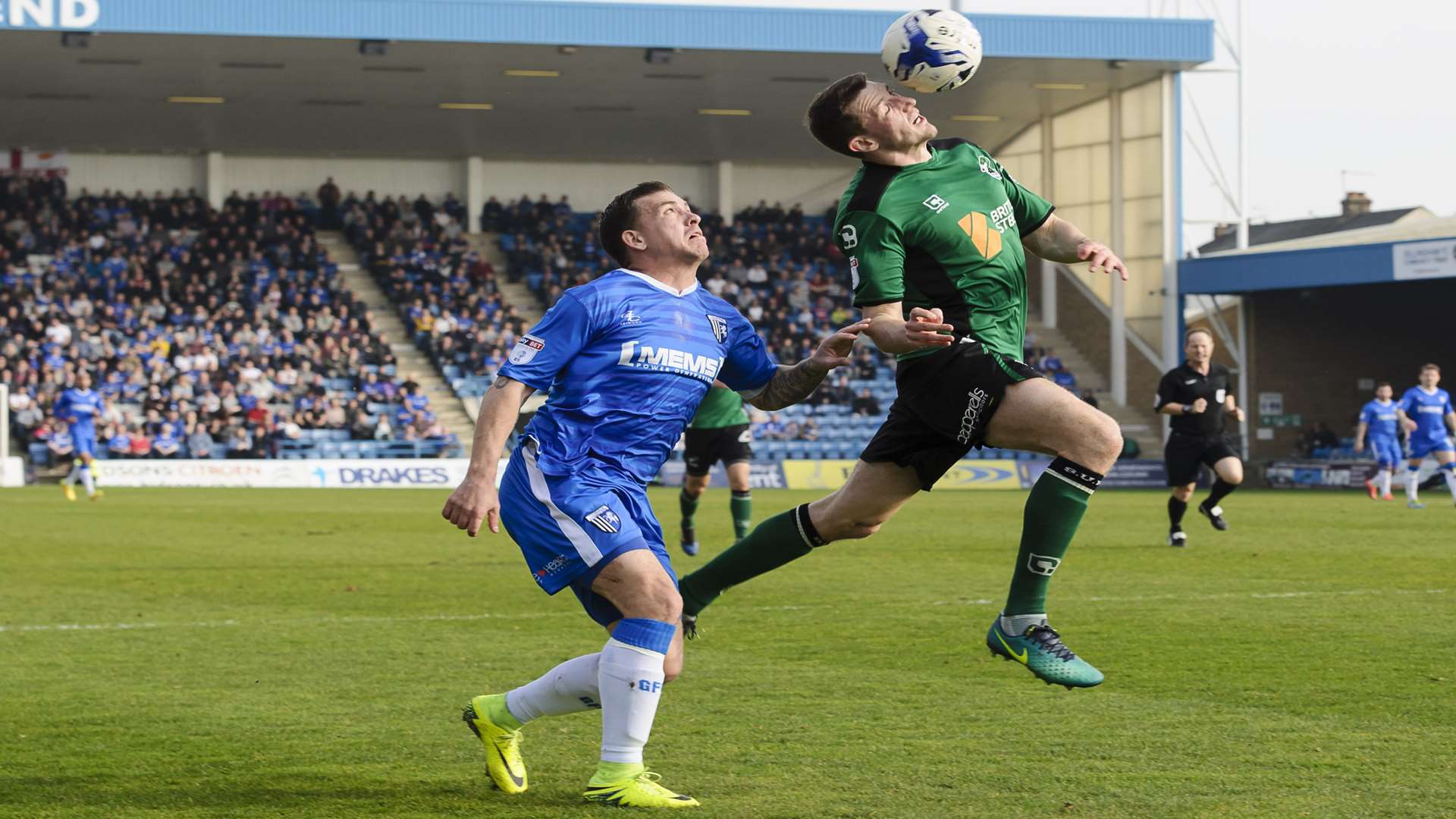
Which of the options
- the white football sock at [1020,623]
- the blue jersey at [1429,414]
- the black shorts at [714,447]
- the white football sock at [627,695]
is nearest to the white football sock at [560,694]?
the white football sock at [627,695]

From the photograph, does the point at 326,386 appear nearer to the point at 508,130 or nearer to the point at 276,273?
the point at 276,273

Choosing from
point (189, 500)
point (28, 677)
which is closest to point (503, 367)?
point (28, 677)

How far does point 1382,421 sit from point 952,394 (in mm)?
22979

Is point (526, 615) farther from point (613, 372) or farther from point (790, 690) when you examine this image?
point (613, 372)

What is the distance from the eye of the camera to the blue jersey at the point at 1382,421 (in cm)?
2675

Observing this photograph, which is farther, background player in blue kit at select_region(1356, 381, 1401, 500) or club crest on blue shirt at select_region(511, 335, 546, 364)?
background player in blue kit at select_region(1356, 381, 1401, 500)

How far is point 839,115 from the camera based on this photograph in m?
5.98

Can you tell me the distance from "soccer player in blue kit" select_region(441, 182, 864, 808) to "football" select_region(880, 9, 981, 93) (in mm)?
1174

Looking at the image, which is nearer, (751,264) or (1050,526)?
(1050,526)

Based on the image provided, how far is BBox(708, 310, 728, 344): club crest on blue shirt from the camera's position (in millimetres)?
5414

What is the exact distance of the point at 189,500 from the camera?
1042 inches

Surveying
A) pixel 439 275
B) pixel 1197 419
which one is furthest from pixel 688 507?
pixel 439 275

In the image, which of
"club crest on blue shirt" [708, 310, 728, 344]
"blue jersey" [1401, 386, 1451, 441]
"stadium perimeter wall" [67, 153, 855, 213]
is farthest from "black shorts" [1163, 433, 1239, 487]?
"stadium perimeter wall" [67, 153, 855, 213]

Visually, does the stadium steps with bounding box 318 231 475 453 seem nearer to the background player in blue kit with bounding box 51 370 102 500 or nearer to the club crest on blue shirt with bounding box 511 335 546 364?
the background player in blue kit with bounding box 51 370 102 500
